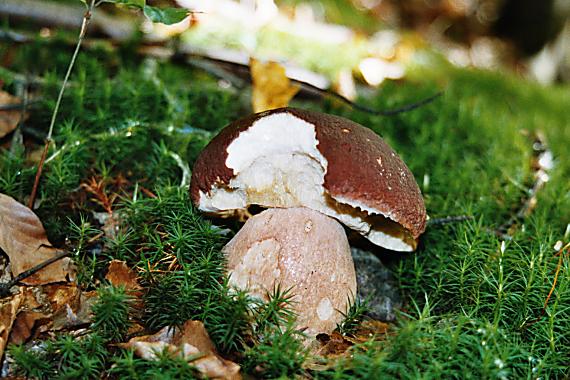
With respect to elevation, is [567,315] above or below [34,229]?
above

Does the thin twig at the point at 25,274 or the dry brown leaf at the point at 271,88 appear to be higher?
the dry brown leaf at the point at 271,88

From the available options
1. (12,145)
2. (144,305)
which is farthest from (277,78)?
(144,305)

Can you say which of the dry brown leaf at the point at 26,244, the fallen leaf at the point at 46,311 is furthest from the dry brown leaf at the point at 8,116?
the fallen leaf at the point at 46,311

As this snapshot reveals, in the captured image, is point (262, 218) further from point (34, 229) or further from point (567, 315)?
point (567, 315)

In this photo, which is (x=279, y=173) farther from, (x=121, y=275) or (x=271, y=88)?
(x=271, y=88)

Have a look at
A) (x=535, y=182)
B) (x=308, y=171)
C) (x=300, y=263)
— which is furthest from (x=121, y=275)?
(x=535, y=182)

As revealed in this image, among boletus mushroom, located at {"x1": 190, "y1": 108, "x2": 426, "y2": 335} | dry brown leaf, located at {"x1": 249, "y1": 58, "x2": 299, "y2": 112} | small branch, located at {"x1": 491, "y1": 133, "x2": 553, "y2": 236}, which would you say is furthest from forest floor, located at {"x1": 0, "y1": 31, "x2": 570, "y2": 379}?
dry brown leaf, located at {"x1": 249, "y1": 58, "x2": 299, "y2": 112}

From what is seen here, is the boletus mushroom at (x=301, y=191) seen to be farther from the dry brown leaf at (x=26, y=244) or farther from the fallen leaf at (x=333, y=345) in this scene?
the dry brown leaf at (x=26, y=244)
